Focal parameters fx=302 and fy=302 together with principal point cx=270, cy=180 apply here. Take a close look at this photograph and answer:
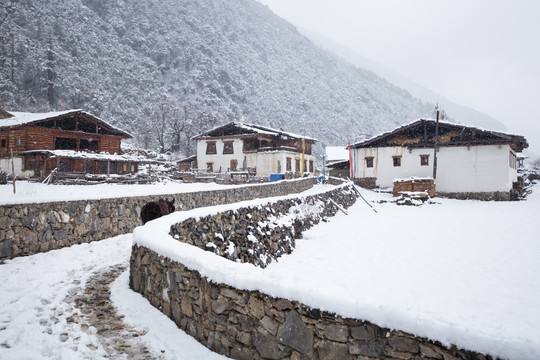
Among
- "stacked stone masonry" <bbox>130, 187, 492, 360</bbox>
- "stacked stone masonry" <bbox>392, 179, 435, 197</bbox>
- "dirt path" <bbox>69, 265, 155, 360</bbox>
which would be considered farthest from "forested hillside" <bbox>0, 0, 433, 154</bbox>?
"stacked stone masonry" <bbox>130, 187, 492, 360</bbox>

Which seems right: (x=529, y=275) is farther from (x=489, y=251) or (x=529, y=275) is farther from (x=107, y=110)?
(x=107, y=110)

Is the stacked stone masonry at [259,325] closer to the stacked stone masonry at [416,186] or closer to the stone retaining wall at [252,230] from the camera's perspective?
the stone retaining wall at [252,230]

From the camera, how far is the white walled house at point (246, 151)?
41.9m

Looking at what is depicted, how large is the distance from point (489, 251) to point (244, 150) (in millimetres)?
34718

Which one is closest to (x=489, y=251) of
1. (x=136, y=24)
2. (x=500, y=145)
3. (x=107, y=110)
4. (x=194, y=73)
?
(x=500, y=145)

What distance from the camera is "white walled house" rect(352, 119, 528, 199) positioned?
25.0 metres

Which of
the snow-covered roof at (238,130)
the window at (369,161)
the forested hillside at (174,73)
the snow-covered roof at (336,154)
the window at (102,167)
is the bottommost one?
the window at (102,167)

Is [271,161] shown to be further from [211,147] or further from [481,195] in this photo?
[481,195]

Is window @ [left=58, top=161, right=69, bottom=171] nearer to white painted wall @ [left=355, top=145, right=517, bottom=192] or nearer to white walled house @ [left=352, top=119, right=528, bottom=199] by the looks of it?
white walled house @ [left=352, top=119, right=528, bottom=199]

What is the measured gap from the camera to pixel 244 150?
1693 inches

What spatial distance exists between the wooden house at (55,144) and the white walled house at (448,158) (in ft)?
85.5

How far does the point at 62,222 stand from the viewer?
8.66m

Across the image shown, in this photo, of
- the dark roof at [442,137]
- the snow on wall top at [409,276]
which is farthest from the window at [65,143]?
the dark roof at [442,137]

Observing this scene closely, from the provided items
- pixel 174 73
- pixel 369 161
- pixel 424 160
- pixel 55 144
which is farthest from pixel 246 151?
pixel 174 73
